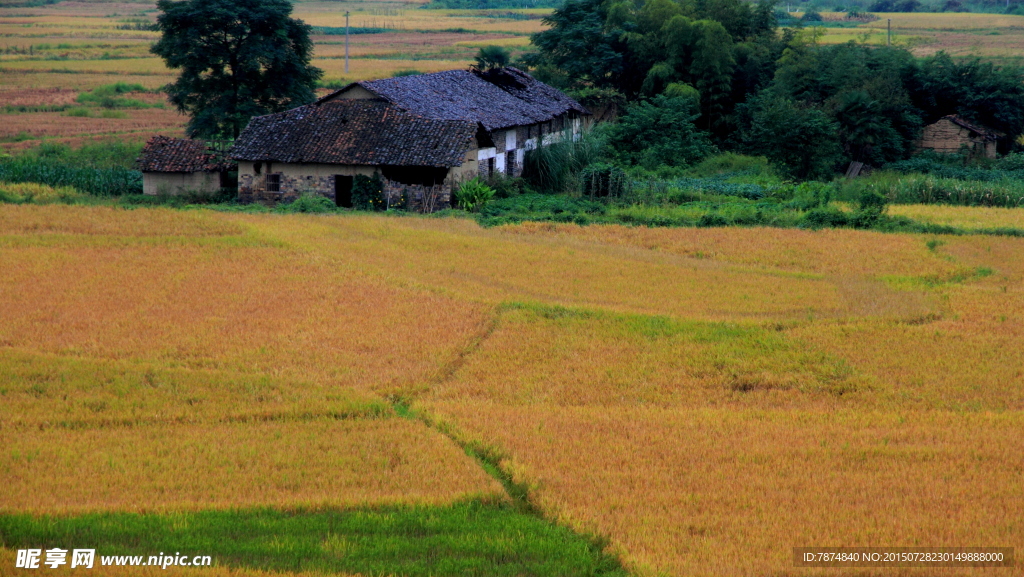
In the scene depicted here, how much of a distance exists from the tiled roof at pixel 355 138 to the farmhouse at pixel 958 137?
67.3 feet

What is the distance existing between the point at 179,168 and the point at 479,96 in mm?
11460

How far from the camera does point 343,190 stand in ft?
99.0

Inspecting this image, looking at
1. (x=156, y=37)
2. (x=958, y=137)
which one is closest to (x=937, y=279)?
(x=958, y=137)

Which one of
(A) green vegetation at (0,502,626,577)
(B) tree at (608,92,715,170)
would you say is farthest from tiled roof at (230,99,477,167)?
(A) green vegetation at (0,502,626,577)

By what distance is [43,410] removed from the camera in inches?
447

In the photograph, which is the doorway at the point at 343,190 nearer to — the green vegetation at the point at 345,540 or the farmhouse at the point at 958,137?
the green vegetation at the point at 345,540

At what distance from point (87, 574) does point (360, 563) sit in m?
1.93

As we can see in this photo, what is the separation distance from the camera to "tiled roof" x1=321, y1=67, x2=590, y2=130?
33062 millimetres

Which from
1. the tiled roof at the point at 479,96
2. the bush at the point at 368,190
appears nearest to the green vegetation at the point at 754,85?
the tiled roof at the point at 479,96

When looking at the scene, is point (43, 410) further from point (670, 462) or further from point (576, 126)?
point (576, 126)

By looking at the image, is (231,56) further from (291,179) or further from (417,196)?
(417,196)

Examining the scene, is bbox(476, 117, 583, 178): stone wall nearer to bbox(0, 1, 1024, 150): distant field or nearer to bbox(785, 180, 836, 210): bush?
bbox(785, 180, 836, 210): bush

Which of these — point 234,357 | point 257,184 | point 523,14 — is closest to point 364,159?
point 257,184

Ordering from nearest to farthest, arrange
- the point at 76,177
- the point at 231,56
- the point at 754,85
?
the point at 76,177 → the point at 231,56 → the point at 754,85
